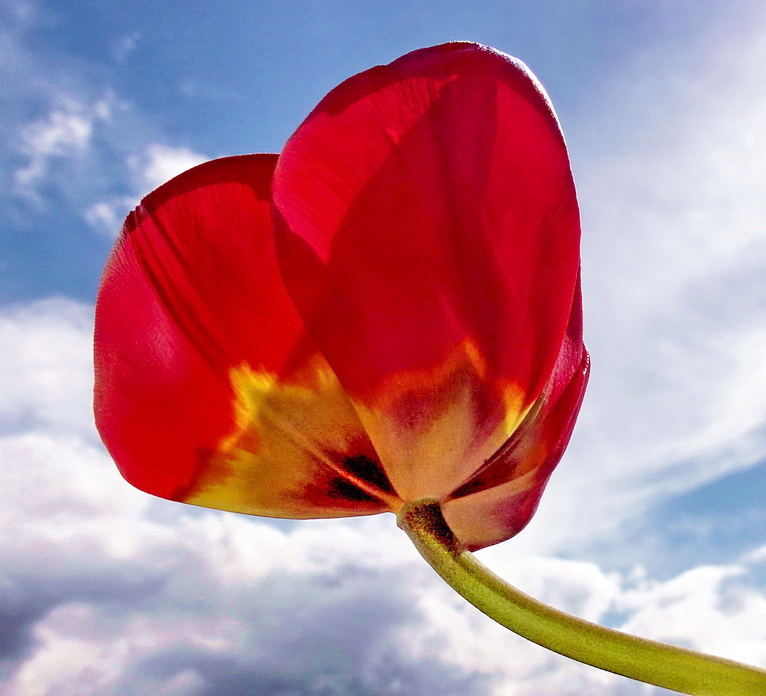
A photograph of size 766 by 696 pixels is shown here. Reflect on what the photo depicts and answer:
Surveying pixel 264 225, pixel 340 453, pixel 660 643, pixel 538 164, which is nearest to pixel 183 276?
pixel 264 225

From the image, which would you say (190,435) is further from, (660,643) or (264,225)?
(660,643)

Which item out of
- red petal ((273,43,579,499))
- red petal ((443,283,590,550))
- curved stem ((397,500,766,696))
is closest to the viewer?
curved stem ((397,500,766,696))

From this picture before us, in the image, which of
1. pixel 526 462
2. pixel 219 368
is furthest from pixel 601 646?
pixel 219 368

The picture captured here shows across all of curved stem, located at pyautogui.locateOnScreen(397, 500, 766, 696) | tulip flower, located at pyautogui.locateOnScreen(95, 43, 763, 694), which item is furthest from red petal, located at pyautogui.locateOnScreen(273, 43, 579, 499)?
curved stem, located at pyautogui.locateOnScreen(397, 500, 766, 696)

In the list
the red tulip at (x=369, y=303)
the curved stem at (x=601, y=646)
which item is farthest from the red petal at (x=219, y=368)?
the curved stem at (x=601, y=646)

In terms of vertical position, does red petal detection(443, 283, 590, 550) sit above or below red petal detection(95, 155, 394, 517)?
below

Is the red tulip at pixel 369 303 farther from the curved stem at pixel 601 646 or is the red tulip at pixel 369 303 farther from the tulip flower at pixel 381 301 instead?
the curved stem at pixel 601 646

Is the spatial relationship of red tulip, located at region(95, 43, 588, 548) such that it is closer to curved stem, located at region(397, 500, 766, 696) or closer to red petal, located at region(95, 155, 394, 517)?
red petal, located at region(95, 155, 394, 517)

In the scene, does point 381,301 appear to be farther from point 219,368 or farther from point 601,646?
point 601,646
